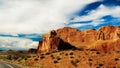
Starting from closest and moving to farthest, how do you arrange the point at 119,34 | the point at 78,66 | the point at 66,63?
the point at 78,66
the point at 66,63
the point at 119,34

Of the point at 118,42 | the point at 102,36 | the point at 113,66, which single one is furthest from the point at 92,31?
the point at 113,66

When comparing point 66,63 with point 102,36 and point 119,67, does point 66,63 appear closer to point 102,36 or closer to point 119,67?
point 119,67

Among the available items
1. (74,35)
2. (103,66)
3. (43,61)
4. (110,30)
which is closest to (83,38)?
(74,35)

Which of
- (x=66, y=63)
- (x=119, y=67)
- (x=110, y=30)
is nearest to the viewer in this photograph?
(x=119, y=67)

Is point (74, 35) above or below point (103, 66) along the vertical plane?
above

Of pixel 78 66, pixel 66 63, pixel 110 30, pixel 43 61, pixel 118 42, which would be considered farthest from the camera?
pixel 110 30

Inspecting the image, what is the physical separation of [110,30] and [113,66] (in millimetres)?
127828

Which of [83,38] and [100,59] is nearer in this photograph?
[100,59]

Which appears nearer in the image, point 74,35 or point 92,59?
point 92,59

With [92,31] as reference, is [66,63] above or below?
below

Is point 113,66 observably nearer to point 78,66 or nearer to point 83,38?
point 78,66

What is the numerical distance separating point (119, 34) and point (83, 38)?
2219 cm

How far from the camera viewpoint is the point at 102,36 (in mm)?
157250

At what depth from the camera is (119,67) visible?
114ft
